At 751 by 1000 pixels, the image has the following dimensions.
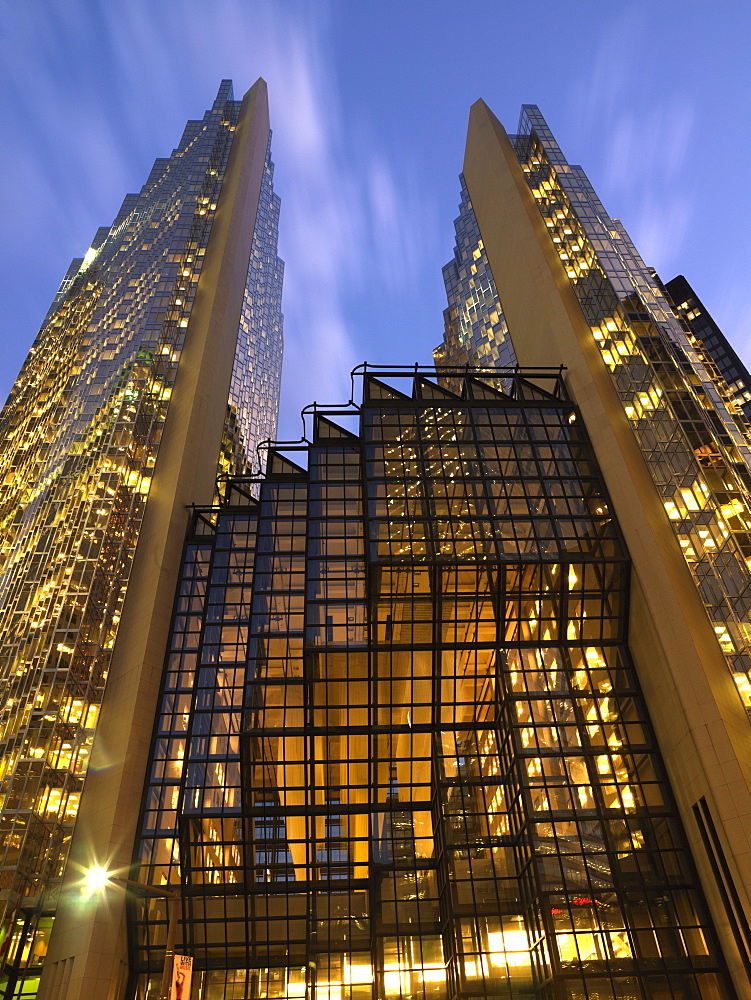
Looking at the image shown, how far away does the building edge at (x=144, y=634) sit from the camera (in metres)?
40.8

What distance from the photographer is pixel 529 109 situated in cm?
8156

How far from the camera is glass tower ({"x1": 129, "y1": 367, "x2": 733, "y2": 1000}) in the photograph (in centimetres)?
3900

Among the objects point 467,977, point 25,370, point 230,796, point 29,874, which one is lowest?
point 467,977

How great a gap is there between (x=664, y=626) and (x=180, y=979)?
3170 cm

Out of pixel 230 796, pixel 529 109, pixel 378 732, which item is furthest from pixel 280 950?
pixel 529 109

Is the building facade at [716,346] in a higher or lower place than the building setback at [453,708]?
higher

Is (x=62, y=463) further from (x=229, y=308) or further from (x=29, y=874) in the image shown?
(x=29, y=874)

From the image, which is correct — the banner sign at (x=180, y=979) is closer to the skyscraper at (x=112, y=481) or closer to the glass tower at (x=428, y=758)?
the glass tower at (x=428, y=758)

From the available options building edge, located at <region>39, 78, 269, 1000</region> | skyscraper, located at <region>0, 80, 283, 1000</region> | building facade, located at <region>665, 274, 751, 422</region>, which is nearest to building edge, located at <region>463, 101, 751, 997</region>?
building edge, located at <region>39, 78, 269, 1000</region>

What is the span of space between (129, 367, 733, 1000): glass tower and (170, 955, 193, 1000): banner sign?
23.4 m

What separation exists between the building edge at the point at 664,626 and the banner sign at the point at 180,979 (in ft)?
89.1

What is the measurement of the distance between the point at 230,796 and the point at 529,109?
76.7 m

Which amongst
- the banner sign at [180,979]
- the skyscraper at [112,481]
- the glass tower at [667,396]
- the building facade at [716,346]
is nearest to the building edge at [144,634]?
the skyscraper at [112,481]

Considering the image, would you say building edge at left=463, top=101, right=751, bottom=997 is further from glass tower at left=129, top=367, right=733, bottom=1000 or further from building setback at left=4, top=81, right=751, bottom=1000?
glass tower at left=129, top=367, right=733, bottom=1000
